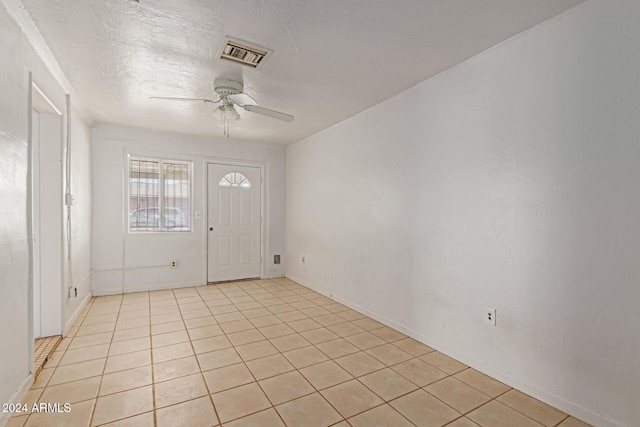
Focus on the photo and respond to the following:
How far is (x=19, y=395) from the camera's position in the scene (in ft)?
6.23

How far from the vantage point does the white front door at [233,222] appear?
5.09 meters

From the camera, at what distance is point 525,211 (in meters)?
2.07

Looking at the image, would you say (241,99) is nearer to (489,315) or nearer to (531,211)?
(531,211)

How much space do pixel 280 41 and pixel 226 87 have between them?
2.65 feet

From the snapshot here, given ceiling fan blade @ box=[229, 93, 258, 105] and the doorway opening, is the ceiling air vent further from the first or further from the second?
the doorway opening

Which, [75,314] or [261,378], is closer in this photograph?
[261,378]

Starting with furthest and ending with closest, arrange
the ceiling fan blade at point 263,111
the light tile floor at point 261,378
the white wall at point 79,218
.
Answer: the white wall at point 79,218
the ceiling fan blade at point 263,111
the light tile floor at point 261,378

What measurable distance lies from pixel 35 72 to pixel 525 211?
3.55m

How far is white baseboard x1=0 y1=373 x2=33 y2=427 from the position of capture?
1688 millimetres

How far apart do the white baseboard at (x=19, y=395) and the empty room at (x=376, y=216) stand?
16mm

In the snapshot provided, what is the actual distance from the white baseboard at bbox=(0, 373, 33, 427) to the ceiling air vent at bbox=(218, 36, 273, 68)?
2582 millimetres

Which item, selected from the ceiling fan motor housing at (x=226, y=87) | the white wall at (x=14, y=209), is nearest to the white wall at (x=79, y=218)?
the white wall at (x=14, y=209)

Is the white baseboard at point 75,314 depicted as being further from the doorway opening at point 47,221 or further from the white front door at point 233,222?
the white front door at point 233,222

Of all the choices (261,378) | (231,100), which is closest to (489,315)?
(261,378)
